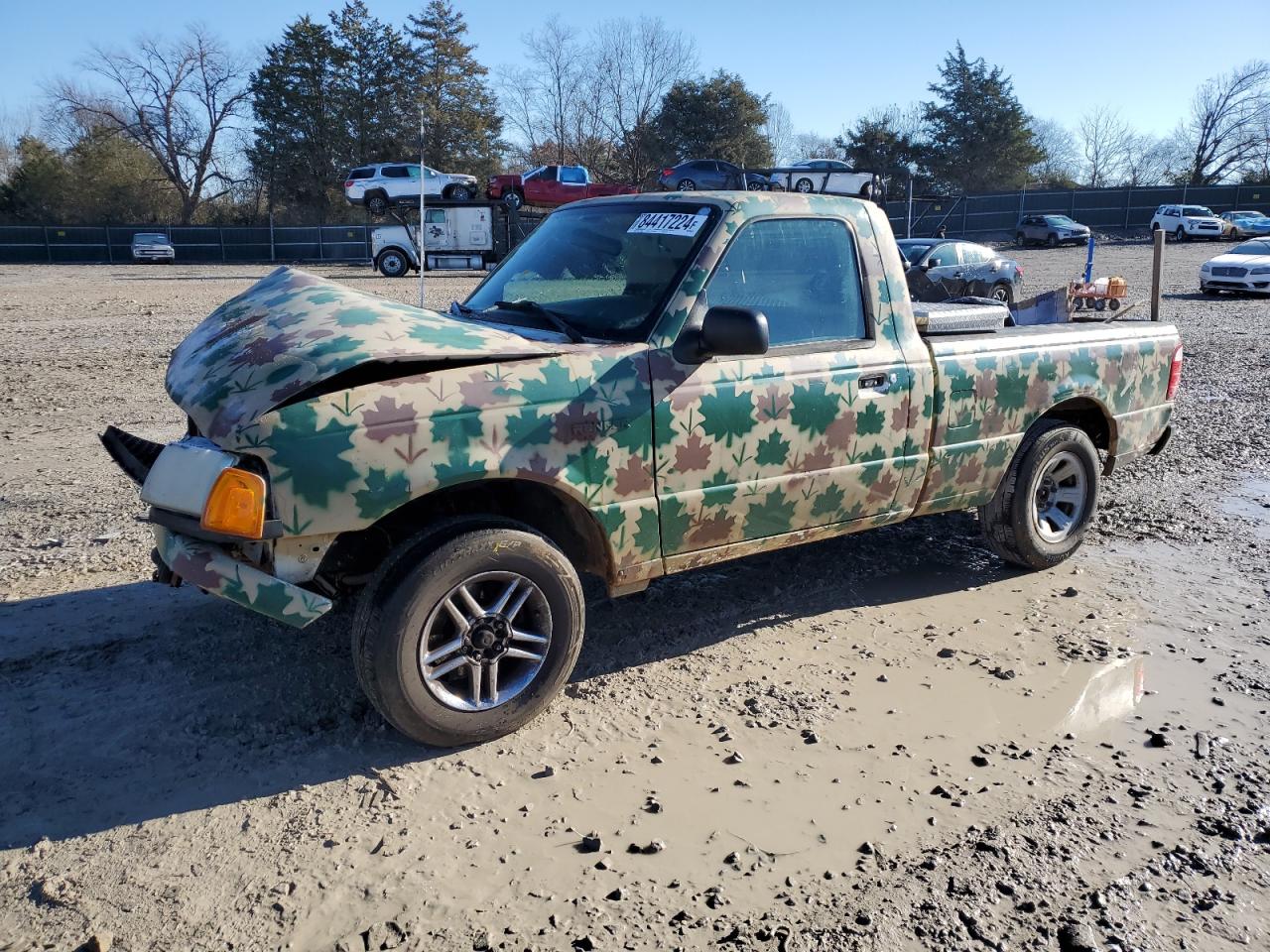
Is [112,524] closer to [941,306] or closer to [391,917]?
[391,917]

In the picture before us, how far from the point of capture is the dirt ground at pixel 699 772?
2.65 metres

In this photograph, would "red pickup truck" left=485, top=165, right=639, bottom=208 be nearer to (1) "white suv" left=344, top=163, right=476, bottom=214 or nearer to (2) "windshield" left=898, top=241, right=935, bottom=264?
(1) "white suv" left=344, top=163, right=476, bottom=214

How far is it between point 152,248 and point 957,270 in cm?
3256

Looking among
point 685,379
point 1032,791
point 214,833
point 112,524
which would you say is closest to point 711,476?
point 685,379

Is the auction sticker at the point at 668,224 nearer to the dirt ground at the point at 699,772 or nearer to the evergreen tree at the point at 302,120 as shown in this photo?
the dirt ground at the point at 699,772

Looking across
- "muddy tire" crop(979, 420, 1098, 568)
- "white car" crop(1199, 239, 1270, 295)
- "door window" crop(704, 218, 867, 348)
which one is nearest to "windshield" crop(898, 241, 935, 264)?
"white car" crop(1199, 239, 1270, 295)

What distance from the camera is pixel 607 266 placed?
13.5ft

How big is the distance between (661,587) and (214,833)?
2543mm

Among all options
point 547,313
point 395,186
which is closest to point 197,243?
point 395,186

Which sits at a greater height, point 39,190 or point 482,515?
point 39,190

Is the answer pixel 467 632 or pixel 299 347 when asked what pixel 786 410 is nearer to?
pixel 467 632

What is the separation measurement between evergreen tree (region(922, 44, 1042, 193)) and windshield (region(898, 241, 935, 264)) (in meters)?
43.4

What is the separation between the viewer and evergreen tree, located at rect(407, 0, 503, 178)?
52.9m

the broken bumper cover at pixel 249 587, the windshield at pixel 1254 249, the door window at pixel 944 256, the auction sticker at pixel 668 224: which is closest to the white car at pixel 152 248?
the door window at pixel 944 256
